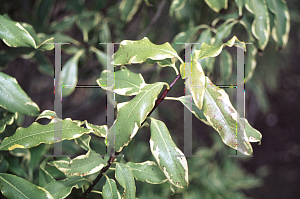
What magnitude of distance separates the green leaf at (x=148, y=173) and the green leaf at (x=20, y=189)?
0.61 feet

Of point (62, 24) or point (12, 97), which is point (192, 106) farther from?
point (62, 24)

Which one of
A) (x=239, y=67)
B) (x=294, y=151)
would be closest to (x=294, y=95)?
(x=294, y=151)

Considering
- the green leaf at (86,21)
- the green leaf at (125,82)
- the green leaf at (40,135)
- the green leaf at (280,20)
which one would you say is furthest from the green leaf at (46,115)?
the green leaf at (280,20)

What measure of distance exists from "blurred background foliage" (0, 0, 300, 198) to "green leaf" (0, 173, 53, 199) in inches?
6.1

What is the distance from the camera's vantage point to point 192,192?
0.80 metres

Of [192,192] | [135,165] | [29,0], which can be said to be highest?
[29,0]

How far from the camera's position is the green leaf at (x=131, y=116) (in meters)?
0.40

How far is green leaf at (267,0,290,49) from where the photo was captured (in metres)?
0.64

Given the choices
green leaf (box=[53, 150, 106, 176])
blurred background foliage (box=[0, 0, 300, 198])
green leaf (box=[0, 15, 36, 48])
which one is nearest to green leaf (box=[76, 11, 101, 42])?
blurred background foliage (box=[0, 0, 300, 198])

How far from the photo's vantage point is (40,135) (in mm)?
437

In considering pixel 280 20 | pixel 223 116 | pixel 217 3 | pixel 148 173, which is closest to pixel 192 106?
pixel 223 116

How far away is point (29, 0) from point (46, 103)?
2.09ft

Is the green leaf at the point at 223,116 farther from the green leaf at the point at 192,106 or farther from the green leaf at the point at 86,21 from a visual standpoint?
the green leaf at the point at 86,21

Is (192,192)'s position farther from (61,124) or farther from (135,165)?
(61,124)
